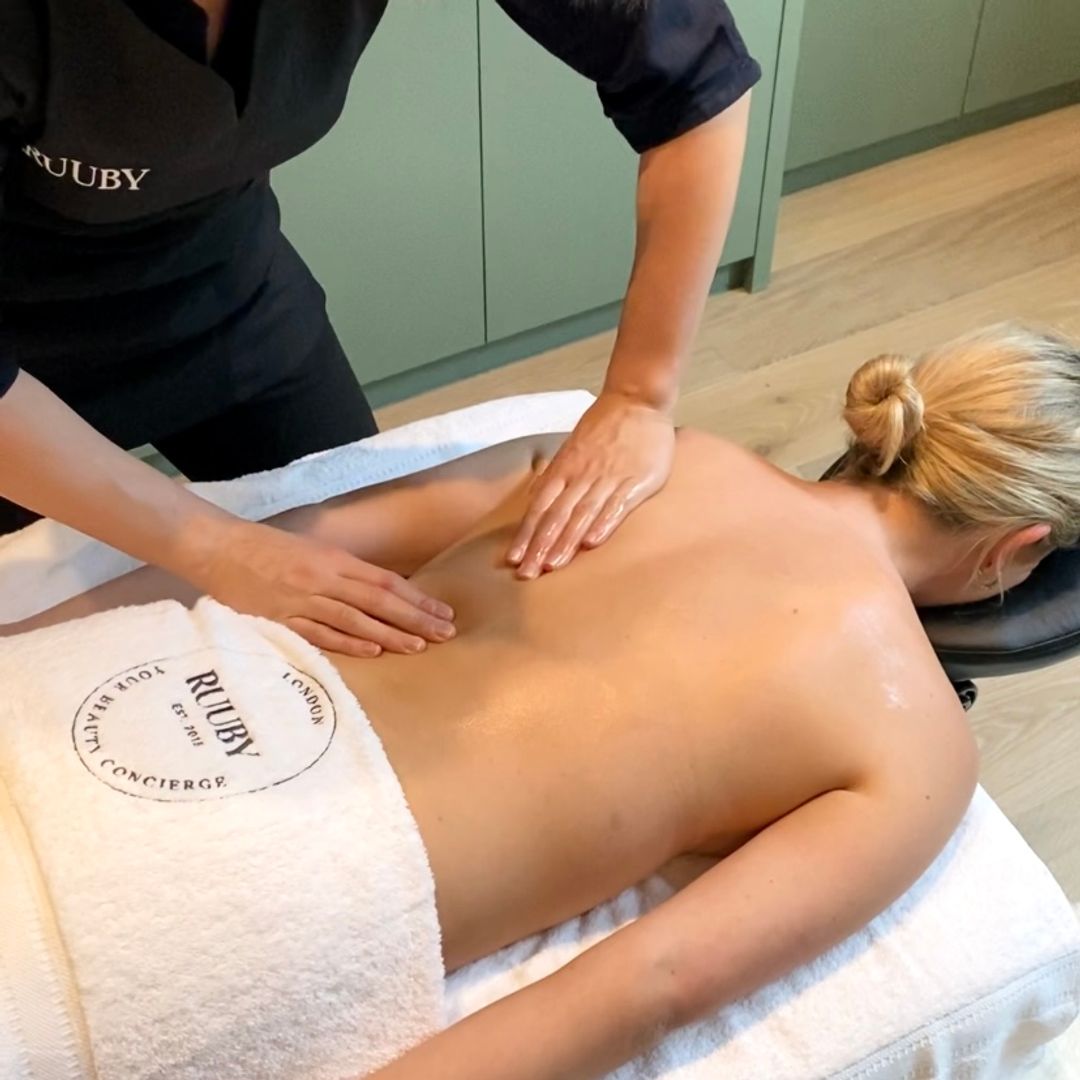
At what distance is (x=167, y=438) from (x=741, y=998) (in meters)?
0.82

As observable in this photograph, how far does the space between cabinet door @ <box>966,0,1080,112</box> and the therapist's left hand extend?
2.08 meters

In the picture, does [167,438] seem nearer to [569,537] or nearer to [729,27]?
A: [569,537]

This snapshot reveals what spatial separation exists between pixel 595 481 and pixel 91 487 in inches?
16.6

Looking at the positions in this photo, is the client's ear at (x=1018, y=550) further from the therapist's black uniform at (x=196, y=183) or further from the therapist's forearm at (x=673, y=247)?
the therapist's black uniform at (x=196, y=183)

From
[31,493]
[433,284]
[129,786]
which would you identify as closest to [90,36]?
[31,493]

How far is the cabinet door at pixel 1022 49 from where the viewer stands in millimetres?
2803

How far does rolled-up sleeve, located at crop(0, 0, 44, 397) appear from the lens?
2.63ft

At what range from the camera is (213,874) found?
2.77 feet

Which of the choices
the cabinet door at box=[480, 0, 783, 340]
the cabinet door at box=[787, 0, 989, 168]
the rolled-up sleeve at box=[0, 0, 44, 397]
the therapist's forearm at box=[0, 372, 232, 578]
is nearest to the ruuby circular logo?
the therapist's forearm at box=[0, 372, 232, 578]

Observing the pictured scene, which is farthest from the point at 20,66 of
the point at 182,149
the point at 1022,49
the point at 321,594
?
the point at 1022,49

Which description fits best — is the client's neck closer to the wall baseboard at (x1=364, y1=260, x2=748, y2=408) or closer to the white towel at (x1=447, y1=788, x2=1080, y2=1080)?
the white towel at (x1=447, y1=788, x2=1080, y2=1080)

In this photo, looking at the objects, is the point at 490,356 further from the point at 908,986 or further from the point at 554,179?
the point at 908,986

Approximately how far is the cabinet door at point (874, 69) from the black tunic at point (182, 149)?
1.64 m

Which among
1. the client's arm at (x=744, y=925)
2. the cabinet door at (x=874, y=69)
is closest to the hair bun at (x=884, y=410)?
the client's arm at (x=744, y=925)
